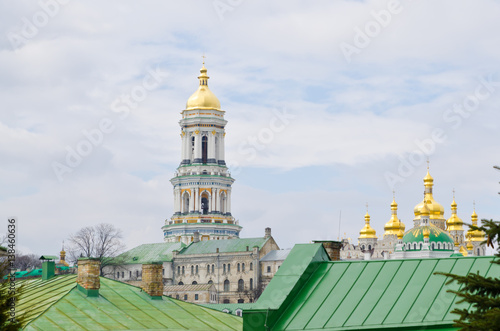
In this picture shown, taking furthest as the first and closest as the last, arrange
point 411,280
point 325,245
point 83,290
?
point 83,290
point 325,245
point 411,280

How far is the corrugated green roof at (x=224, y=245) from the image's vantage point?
411 ft

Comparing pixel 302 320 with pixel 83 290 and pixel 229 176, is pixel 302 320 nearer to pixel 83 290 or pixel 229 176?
pixel 83 290

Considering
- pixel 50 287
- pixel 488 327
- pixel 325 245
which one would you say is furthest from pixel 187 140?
pixel 488 327

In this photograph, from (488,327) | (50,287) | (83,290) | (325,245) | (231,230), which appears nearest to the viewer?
(488,327)

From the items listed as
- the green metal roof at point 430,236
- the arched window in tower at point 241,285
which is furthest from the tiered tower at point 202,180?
the green metal roof at point 430,236

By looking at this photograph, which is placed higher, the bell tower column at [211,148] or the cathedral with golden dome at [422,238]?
the bell tower column at [211,148]

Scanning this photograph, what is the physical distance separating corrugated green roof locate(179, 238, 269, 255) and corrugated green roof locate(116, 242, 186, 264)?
6.34ft

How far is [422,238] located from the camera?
13125cm

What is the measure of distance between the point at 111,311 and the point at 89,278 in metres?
1.28

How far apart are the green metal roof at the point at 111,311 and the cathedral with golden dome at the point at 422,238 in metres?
98.0

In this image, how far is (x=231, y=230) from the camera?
445 feet

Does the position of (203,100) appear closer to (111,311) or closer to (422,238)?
(422,238)

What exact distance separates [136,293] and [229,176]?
352 ft

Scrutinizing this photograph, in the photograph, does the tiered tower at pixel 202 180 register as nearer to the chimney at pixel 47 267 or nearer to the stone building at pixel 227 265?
the stone building at pixel 227 265
